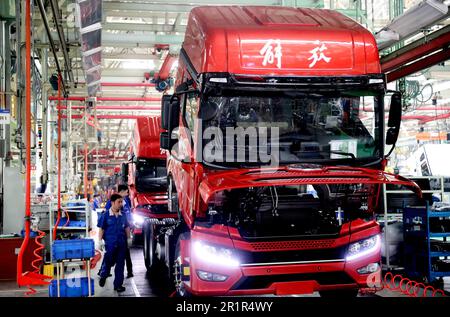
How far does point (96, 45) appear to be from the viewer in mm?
10180

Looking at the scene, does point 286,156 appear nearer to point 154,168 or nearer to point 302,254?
point 302,254

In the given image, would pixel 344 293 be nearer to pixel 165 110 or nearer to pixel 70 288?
pixel 165 110

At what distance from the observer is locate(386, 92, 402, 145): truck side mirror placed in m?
5.99

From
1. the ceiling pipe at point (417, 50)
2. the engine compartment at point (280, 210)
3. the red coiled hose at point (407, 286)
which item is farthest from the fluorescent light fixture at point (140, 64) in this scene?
the engine compartment at point (280, 210)

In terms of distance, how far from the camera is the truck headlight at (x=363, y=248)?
566 cm

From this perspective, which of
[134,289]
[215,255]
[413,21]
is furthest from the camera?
[134,289]

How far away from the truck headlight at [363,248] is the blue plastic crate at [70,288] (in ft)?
13.6

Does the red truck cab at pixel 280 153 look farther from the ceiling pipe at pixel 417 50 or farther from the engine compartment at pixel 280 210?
the ceiling pipe at pixel 417 50

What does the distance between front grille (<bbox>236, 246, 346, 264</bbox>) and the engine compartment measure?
0.19 m

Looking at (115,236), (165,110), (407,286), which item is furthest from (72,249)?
(407,286)

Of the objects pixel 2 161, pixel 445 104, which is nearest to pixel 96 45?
pixel 2 161

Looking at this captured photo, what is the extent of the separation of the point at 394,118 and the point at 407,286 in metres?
3.88

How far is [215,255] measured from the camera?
17.7 feet

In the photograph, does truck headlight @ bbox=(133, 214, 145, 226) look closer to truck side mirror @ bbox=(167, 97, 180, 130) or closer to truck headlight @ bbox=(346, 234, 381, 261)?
truck side mirror @ bbox=(167, 97, 180, 130)
